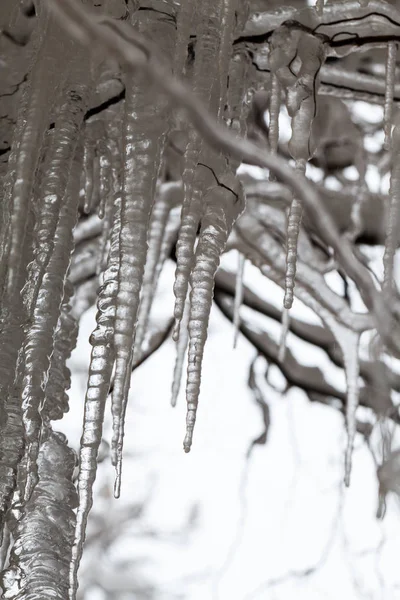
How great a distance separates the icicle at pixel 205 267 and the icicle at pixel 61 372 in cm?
20

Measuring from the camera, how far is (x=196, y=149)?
0.78 metres

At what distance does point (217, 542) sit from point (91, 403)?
3.16 m

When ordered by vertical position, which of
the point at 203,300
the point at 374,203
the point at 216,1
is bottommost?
the point at 203,300

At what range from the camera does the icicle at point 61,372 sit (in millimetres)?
891

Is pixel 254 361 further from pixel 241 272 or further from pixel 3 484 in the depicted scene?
pixel 3 484

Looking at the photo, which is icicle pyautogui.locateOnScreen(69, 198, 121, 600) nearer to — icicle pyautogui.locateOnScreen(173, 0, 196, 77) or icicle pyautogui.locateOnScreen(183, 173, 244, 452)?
icicle pyautogui.locateOnScreen(183, 173, 244, 452)

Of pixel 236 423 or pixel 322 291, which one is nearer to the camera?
pixel 322 291

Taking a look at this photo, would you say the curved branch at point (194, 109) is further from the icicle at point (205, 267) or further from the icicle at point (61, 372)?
the icicle at point (61, 372)

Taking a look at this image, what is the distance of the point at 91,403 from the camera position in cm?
71

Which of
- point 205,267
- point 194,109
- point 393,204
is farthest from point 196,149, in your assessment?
point 194,109

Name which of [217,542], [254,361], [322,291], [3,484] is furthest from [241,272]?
[217,542]

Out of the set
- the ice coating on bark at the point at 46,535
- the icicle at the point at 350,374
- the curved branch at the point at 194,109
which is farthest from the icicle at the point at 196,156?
the icicle at the point at 350,374

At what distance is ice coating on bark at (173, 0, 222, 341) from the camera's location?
2.41 feet

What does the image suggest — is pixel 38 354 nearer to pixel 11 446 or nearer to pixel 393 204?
pixel 11 446
